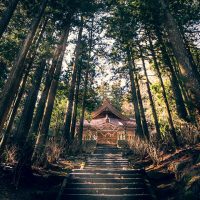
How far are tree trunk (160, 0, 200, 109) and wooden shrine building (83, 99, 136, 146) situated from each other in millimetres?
18415

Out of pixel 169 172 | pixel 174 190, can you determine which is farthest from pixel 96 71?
pixel 174 190

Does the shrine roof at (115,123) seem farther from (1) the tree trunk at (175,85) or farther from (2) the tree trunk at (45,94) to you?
(2) the tree trunk at (45,94)

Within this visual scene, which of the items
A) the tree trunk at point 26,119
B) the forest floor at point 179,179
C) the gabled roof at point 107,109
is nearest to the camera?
the forest floor at point 179,179

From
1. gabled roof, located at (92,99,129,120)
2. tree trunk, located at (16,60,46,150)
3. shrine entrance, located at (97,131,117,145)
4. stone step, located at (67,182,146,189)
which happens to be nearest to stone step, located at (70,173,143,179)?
stone step, located at (67,182,146,189)

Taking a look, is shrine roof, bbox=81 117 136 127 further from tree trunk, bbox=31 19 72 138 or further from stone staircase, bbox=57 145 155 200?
stone staircase, bbox=57 145 155 200

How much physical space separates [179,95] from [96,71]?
31.4 ft

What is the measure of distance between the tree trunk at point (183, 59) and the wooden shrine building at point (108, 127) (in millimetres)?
18415

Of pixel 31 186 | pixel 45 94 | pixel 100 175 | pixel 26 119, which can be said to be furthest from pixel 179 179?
pixel 26 119

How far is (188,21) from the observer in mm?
11203

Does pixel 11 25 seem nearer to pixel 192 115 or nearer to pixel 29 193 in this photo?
pixel 29 193

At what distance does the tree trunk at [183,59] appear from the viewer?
304 inches

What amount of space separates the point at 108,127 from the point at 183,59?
66.4ft

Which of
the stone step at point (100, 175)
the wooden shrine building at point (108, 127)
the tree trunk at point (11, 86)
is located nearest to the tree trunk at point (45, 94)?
the tree trunk at point (11, 86)

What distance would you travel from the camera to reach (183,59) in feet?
27.7
